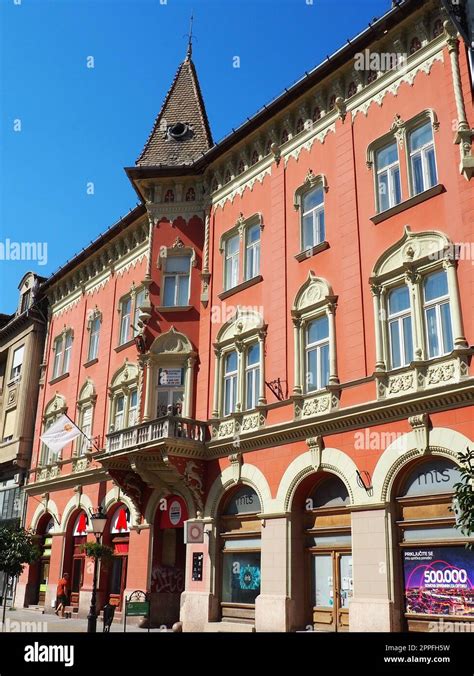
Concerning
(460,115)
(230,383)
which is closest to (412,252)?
(460,115)

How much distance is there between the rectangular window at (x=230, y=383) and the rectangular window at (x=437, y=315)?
7.79 metres

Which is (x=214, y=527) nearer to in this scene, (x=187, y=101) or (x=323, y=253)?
(x=323, y=253)

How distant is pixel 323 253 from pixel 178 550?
39.2 feet

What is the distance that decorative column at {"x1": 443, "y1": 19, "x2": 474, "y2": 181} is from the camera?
15.2 m

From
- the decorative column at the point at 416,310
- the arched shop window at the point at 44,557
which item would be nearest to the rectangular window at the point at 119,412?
the arched shop window at the point at 44,557

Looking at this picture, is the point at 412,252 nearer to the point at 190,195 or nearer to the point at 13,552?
the point at 190,195

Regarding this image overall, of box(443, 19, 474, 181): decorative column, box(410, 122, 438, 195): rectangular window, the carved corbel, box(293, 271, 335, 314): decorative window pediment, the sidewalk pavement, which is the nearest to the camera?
the carved corbel

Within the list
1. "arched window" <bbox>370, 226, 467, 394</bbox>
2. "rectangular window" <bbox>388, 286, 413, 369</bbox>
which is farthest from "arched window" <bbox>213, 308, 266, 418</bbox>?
"rectangular window" <bbox>388, 286, 413, 369</bbox>

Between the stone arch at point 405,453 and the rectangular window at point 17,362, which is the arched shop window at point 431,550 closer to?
the stone arch at point 405,453

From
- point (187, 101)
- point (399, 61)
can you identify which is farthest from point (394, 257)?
point (187, 101)

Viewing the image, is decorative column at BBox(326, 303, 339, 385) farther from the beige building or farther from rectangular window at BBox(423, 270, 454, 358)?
the beige building

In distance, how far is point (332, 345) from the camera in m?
17.7

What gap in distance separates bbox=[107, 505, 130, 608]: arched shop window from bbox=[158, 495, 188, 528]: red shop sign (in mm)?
2245

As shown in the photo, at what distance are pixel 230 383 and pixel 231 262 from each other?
15.2ft
